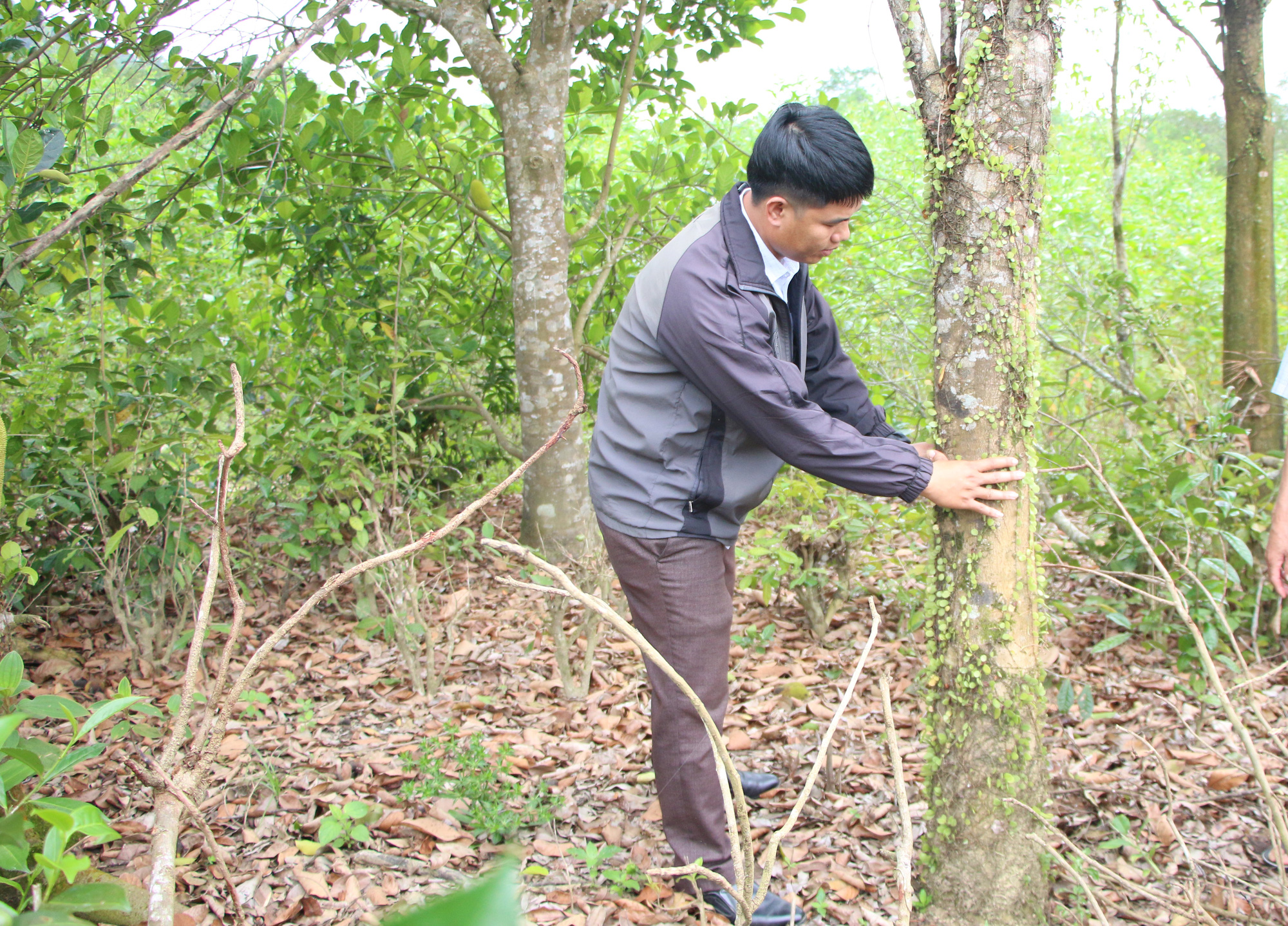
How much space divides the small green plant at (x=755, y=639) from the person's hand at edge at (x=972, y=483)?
5.92ft

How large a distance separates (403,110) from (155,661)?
2.53 metres

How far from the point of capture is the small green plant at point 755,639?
12.1 ft

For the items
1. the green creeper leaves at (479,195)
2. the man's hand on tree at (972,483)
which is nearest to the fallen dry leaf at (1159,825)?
the man's hand on tree at (972,483)

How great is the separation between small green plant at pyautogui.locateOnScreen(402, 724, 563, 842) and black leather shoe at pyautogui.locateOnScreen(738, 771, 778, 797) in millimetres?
596

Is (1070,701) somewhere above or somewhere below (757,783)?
above

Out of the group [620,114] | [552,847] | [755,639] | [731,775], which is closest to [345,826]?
[552,847]

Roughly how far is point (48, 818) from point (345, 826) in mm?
1672

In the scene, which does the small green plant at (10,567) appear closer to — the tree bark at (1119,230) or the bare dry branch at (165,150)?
the bare dry branch at (165,150)

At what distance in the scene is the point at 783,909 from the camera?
2299 millimetres

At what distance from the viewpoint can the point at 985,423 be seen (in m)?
→ 2.00

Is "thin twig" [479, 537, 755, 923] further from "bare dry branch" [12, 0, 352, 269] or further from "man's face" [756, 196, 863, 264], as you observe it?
"bare dry branch" [12, 0, 352, 269]

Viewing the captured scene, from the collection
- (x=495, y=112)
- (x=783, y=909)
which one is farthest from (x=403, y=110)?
(x=783, y=909)

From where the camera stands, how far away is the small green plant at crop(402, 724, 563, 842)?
101 inches

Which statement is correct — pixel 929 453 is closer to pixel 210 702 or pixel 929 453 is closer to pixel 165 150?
pixel 210 702
